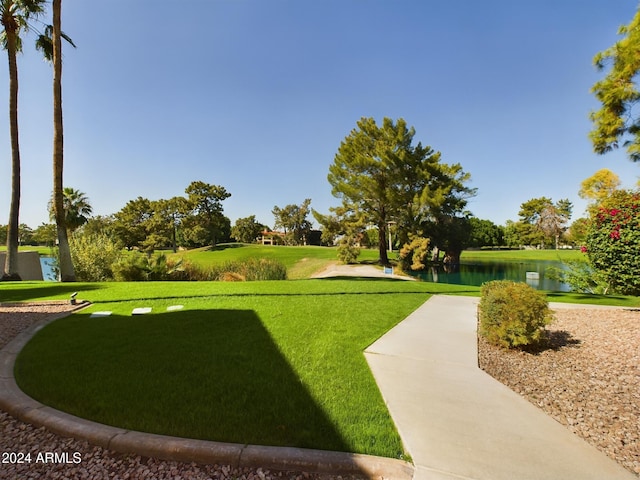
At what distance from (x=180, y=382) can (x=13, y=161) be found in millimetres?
13944

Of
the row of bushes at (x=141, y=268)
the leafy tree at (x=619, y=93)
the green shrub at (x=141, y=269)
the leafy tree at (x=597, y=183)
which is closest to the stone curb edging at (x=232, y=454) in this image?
the leafy tree at (x=619, y=93)

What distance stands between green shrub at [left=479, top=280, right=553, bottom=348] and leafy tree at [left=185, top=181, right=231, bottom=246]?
4211 cm

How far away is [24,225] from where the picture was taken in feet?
239

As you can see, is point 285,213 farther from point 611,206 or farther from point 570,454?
point 570,454

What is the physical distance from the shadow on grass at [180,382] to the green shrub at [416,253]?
19.4m

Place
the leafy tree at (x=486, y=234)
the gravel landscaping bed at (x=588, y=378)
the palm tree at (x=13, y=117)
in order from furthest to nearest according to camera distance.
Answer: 1. the leafy tree at (x=486, y=234)
2. the palm tree at (x=13, y=117)
3. the gravel landscaping bed at (x=588, y=378)

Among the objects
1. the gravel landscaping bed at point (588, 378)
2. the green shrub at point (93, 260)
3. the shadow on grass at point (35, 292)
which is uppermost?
the green shrub at point (93, 260)

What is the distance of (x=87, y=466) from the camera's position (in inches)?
71.2

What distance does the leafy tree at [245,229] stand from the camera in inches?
2241

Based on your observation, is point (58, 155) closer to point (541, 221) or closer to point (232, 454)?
point (232, 454)

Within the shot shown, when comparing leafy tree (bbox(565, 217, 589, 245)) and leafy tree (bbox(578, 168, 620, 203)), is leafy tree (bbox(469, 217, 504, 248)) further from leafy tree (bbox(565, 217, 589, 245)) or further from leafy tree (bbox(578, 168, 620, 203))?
leafy tree (bbox(565, 217, 589, 245))

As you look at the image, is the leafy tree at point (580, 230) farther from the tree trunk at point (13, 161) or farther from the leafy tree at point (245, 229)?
the leafy tree at point (245, 229)

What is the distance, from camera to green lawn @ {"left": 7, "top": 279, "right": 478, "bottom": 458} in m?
2.16

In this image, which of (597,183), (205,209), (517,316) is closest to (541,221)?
(597,183)
